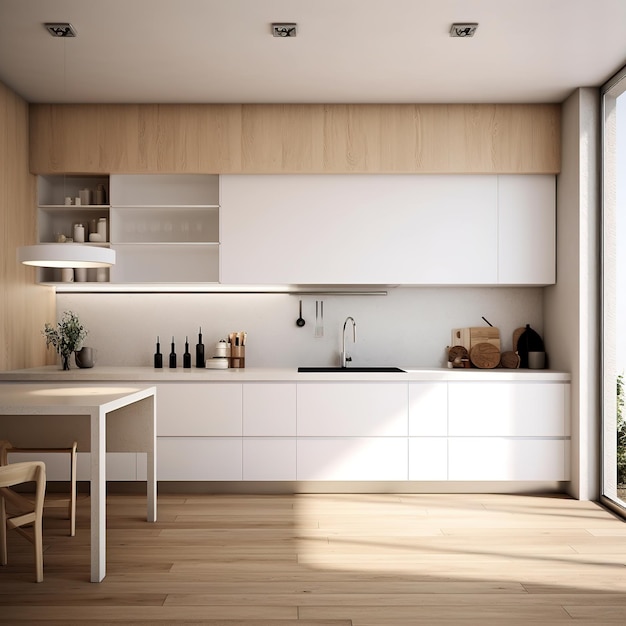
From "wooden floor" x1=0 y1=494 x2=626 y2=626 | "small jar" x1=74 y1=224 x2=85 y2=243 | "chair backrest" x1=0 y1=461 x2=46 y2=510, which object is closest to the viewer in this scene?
"wooden floor" x1=0 y1=494 x2=626 y2=626

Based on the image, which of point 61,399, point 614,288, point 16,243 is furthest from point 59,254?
point 614,288

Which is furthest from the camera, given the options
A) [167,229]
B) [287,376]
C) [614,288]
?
[167,229]

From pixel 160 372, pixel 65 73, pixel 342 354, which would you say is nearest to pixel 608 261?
pixel 342 354

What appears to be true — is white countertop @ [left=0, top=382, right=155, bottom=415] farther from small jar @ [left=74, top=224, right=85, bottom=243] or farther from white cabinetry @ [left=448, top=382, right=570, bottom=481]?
white cabinetry @ [left=448, top=382, right=570, bottom=481]

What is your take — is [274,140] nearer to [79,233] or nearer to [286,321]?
[286,321]

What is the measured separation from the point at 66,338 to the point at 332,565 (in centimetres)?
264

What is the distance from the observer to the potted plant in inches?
189

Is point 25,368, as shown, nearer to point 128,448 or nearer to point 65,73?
point 128,448

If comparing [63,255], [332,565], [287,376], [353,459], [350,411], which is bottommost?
[332,565]

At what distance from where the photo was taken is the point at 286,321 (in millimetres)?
5293

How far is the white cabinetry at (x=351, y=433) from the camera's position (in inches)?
181

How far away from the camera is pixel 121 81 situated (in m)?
4.42

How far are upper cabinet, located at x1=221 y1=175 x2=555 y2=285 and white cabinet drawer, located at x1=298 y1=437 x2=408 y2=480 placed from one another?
1123mm

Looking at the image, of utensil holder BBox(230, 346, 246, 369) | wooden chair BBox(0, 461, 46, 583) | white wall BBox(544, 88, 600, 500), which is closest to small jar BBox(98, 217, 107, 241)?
utensil holder BBox(230, 346, 246, 369)
